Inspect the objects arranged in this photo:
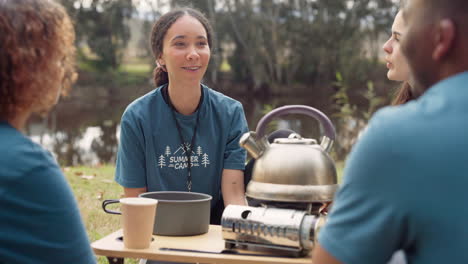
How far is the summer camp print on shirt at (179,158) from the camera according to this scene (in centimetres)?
264

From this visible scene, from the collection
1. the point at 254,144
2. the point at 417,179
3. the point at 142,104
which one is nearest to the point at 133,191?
the point at 142,104

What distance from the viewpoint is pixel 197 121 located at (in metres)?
2.76

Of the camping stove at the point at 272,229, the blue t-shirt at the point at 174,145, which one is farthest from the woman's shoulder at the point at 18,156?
the blue t-shirt at the point at 174,145

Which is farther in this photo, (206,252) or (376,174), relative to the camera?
(206,252)

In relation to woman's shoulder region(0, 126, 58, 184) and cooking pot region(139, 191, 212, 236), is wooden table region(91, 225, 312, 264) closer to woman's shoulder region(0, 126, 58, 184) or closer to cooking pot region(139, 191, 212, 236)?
cooking pot region(139, 191, 212, 236)

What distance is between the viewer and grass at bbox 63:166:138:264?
3768 millimetres

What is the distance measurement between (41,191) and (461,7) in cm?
96

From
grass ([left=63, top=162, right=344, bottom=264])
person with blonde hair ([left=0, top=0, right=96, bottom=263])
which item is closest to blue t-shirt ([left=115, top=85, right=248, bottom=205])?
grass ([left=63, top=162, right=344, bottom=264])

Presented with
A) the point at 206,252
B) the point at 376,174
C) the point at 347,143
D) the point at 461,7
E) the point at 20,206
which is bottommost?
the point at 347,143

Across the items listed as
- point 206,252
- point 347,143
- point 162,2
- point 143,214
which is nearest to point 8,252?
point 143,214

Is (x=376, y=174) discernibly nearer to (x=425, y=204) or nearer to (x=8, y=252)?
(x=425, y=204)

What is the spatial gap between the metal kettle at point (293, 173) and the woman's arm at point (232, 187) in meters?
0.97

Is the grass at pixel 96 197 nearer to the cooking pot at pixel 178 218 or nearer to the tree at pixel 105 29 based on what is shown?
the cooking pot at pixel 178 218

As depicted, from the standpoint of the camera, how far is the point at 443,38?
1060 millimetres
